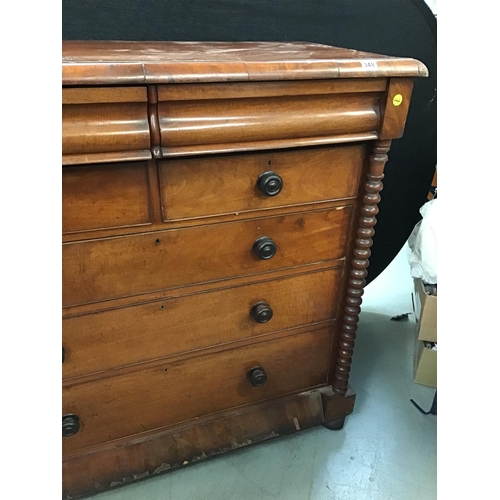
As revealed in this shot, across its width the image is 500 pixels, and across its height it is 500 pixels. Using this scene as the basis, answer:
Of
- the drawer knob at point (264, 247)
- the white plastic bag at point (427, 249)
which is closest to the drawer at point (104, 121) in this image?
the drawer knob at point (264, 247)

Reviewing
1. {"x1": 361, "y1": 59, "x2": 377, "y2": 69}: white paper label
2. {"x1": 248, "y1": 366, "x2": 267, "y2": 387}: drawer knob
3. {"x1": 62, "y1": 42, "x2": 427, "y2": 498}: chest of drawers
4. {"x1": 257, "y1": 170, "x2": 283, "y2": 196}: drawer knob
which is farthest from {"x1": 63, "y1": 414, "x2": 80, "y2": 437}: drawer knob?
{"x1": 361, "y1": 59, "x2": 377, "y2": 69}: white paper label

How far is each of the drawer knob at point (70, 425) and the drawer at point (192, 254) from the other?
309 millimetres

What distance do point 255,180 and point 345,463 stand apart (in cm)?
87

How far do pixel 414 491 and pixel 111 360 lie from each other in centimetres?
88

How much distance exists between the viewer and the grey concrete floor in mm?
1249

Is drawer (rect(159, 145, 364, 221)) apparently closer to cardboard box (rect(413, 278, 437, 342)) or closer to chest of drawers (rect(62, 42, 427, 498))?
chest of drawers (rect(62, 42, 427, 498))

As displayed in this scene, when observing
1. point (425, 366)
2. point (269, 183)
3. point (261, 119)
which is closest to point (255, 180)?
point (269, 183)

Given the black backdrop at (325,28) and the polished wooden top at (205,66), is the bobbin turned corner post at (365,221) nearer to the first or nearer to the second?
the polished wooden top at (205,66)

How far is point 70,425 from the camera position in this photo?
3.53 ft

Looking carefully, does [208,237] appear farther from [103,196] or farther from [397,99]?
[397,99]

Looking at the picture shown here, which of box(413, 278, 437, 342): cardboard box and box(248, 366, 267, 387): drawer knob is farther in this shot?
box(413, 278, 437, 342): cardboard box

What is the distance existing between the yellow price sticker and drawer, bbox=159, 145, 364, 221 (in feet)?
0.39

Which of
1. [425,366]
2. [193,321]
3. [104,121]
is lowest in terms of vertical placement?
Result: [425,366]

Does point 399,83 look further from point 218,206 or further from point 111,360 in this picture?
point 111,360
